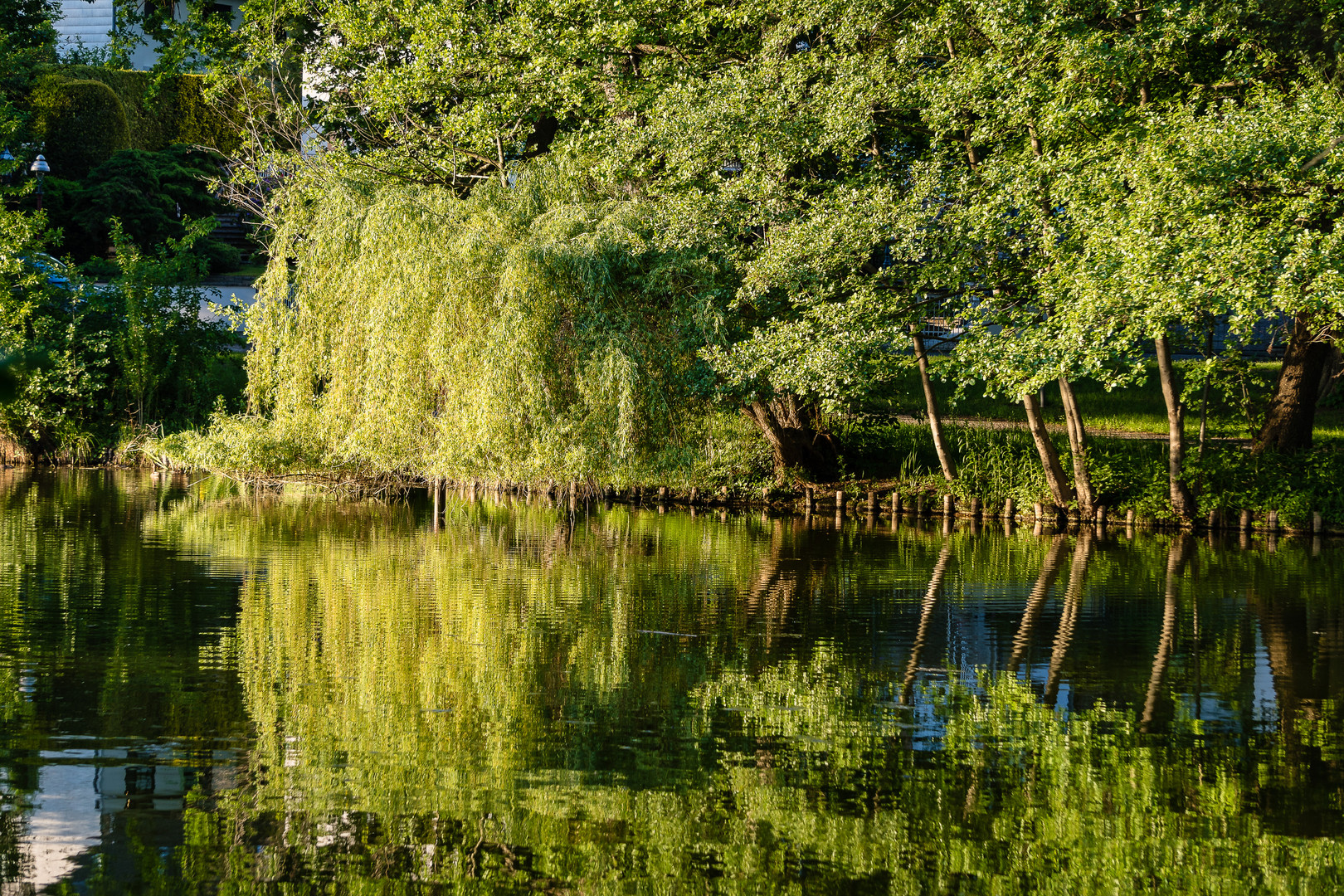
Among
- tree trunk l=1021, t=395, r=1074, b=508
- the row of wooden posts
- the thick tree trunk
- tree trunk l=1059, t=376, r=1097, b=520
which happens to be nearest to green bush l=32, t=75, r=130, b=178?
the row of wooden posts

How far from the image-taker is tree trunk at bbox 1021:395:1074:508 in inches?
906

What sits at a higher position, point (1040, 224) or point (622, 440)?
point (1040, 224)

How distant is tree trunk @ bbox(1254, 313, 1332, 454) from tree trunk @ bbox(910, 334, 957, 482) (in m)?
5.47

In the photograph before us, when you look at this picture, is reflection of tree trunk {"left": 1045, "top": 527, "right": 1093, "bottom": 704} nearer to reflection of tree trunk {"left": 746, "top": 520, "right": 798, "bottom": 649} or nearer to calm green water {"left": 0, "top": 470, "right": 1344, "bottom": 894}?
calm green water {"left": 0, "top": 470, "right": 1344, "bottom": 894}

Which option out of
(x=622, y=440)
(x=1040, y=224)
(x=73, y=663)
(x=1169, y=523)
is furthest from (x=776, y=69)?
(x=73, y=663)

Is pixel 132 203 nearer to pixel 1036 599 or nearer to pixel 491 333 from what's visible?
pixel 491 333

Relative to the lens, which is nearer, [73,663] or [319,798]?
[319,798]

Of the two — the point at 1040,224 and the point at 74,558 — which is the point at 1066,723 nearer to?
the point at 1040,224

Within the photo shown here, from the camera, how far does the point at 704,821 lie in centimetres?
749

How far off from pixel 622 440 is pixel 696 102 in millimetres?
5764

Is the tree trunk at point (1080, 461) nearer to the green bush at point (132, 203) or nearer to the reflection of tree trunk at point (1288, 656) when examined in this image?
the reflection of tree trunk at point (1288, 656)

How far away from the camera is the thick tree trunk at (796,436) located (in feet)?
84.7

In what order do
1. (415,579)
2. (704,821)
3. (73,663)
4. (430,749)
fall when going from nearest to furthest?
(704,821) < (430,749) < (73,663) < (415,579)

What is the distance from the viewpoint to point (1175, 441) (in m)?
A: 22.3
